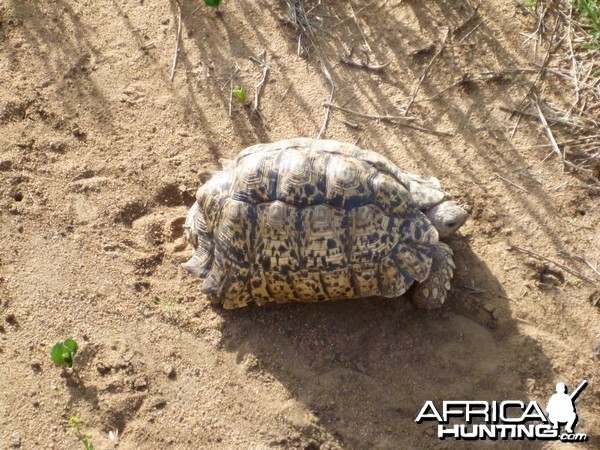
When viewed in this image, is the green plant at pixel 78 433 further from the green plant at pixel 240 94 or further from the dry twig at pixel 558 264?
the dry twig at pixel 558 264

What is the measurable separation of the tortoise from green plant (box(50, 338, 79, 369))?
890mm

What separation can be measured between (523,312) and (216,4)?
3.52 metres

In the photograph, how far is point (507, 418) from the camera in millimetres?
3887

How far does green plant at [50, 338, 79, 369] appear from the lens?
407 centimetres

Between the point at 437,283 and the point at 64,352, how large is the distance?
7.82 feet

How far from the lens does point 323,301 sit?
4.42 m

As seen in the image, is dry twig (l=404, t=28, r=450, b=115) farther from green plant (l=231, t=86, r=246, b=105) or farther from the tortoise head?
green plant (l=231, t=86, r=246, b=105)

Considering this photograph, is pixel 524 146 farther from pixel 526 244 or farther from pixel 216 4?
pixel 216 4

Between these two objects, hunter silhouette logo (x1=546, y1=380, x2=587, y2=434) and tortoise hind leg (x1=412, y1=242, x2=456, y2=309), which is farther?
tortoise hind leg (x1=412, y1=242, x2=456, y2=309)

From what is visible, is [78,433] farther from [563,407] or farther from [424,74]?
[424,74]

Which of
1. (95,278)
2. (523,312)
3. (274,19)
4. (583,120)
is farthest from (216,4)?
(523,312)

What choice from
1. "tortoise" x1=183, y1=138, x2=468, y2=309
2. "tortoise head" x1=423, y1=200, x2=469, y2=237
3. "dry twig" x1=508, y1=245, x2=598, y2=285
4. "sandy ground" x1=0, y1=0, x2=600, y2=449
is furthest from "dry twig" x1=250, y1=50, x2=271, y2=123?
"dry twig" x1=508, y1=245, x2=598, y2=285

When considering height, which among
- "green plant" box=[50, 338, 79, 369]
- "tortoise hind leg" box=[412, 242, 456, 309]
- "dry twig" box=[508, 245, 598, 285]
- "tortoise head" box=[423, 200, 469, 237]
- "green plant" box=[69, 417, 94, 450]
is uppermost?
"green plant" box=[50, 338, 79, 369]

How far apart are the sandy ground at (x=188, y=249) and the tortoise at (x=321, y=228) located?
0.29 m
